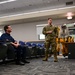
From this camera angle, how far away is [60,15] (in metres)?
9.12

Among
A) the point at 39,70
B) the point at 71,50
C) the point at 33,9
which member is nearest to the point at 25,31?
the point at 33,9

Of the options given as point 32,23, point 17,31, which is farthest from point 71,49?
point 17,31

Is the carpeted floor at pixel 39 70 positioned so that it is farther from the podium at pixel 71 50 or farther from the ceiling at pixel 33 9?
the ceiling at pixel 33 9

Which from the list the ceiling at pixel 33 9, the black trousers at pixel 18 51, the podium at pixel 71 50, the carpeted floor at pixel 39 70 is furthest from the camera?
the ceiling at pixel 33 9

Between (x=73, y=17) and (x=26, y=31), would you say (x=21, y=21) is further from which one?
(x=73, y=17)

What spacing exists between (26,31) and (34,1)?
9.76 feet

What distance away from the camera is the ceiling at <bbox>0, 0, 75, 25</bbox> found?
855cm

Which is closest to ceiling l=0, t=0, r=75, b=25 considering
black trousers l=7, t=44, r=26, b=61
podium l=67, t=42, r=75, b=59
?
podium l=67, t=42, r=75, b=59

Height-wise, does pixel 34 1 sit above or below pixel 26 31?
above

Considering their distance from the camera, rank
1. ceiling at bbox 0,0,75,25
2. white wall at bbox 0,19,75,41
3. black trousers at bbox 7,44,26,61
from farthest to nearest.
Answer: white wall at bbox 0,19,75,41, ceiling at bbox 0,0,75,25, black trousers at bbox 7,44,26,61

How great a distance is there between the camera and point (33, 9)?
374 inches

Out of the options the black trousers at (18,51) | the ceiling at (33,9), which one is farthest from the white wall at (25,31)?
the black trousers at (18,51)

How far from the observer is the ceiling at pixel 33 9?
855cm

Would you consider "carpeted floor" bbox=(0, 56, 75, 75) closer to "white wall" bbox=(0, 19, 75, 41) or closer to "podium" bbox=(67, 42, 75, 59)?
"podium" bbox=(67, 42, 75, 59)
